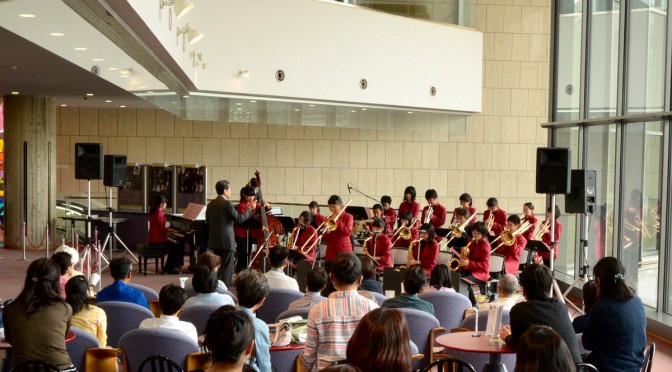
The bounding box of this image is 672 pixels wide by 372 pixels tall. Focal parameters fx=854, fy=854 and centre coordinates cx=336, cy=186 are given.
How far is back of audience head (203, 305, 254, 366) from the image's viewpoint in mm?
3783

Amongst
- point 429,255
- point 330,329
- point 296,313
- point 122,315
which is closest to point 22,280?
point 429,255

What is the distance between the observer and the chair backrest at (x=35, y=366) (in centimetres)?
489

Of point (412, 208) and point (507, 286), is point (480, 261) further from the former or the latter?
point (412, 208)

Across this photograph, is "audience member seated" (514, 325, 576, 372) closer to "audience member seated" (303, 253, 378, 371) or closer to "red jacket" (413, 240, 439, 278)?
"audience member seated" (303, 253, 378, 371)

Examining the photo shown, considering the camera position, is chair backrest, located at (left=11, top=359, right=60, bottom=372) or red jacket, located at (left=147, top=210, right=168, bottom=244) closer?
chair backrest, located at (left=11, top=359, right=60, bottom=372)

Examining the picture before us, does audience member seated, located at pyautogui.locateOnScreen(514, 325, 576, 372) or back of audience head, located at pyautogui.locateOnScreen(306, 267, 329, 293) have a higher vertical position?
audience member seated, located at pyautogui.locateOnScreen(514, 325, 576, 372)

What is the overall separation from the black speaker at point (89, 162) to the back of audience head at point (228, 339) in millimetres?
8368

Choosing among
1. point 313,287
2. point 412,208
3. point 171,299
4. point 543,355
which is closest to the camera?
point 543,355

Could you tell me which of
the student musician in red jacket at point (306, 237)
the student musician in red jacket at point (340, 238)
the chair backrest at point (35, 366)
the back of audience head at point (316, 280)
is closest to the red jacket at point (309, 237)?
the student musician in red jacket at point (306, 237)

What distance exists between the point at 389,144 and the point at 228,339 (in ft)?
58.9

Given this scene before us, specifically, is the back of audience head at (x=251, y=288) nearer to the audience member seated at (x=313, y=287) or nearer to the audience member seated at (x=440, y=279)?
the audience member seated at (x=313, y=287)

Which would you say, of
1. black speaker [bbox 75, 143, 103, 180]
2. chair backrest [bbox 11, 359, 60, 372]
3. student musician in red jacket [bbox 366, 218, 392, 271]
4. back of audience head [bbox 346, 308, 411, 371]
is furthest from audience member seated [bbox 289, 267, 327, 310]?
black speaker [bbox 75, 143, 103, 180]

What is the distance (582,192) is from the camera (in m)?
11.2

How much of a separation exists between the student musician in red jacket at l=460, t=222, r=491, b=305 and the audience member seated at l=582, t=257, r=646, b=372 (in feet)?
16.1
